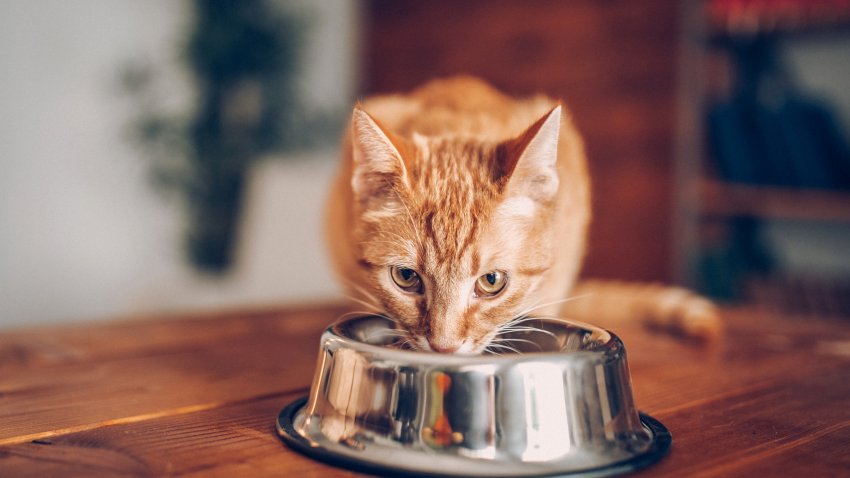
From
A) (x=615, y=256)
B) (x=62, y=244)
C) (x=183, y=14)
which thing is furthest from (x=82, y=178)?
(x=615, y=256)

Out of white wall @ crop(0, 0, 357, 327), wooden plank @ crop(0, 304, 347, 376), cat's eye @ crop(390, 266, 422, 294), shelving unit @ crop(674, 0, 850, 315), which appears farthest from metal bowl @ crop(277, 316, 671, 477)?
white wall @ crop(0, 0, 357, 327)

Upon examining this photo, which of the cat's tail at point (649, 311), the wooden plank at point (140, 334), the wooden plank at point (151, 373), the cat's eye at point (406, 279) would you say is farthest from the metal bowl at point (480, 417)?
the cat's tail at point (649, 311)

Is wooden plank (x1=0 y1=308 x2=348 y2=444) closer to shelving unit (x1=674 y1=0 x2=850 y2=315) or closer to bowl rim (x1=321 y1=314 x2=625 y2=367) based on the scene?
bowl rim (x1=321 y1=314 x2=625 y2=367)

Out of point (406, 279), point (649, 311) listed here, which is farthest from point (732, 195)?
point (406, 279)

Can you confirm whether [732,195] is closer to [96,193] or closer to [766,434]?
[766,434]

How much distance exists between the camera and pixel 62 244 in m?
3.63

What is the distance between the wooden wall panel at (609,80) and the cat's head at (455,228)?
2104mm

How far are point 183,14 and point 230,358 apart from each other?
3076 millimetres

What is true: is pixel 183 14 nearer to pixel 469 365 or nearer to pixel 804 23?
pixel 804 23

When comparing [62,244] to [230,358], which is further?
[62,244]

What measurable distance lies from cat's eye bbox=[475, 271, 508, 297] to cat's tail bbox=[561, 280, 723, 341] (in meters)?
0.48

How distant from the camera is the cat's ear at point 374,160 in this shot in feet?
3.90

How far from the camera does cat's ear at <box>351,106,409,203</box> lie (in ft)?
3.90

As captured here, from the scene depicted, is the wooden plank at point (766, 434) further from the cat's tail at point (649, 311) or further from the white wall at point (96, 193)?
the white wall at point (96, 193)
